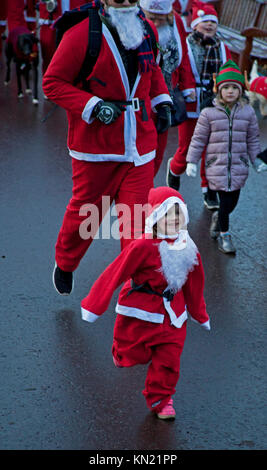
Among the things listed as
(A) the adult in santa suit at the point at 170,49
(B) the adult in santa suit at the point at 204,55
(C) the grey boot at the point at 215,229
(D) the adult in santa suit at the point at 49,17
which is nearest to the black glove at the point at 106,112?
(A) the adult in santa suit at the point at 170,49

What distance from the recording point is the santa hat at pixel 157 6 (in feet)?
19.9

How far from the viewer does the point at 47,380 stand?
Answer: 4.23m

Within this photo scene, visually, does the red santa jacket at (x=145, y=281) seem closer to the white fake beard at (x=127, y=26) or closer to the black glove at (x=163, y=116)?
the white fake beard at (x=127, y=26)

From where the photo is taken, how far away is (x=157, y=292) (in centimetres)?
383

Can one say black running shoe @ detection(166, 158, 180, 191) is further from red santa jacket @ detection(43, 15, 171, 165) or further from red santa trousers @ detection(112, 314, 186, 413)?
red santa trousers @ detection(112, 314, 186, 413)

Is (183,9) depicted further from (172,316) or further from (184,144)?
(172,316)

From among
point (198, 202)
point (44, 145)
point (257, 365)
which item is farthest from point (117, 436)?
point (44, 145)

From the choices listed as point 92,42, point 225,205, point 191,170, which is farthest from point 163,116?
point 225,205

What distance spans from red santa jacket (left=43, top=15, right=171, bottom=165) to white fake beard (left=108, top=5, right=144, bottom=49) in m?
0.07

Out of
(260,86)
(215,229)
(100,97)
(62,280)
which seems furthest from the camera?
(260,86)

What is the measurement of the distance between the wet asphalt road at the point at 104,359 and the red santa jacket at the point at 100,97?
1.21m

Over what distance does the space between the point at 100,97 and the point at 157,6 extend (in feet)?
6.21

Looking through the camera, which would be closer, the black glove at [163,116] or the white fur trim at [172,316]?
the white fur trim at [172,316]
